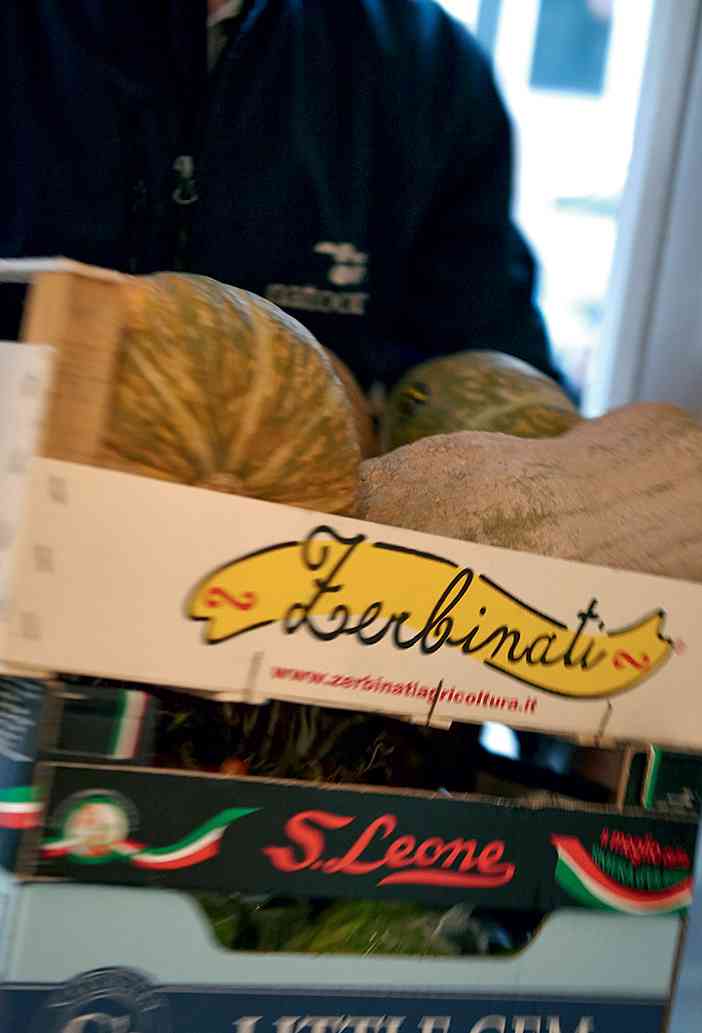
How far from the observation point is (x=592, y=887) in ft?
2.69

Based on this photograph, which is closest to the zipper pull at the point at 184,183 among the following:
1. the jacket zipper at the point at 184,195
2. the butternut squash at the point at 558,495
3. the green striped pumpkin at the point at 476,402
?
the jacket zipper at the point at 184,195

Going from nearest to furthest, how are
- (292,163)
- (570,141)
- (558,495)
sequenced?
(558,495), (292,163), (570,141)

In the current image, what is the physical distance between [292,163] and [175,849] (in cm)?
84

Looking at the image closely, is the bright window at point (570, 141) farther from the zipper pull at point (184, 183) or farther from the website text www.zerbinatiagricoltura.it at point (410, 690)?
the website text www.zerbinatiagricoltura.it at point (410, 690)

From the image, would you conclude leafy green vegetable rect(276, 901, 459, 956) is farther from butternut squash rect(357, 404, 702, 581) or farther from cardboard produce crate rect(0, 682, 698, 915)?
butternut squash rect(357, 404, 702, 581)

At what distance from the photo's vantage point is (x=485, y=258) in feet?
4.84

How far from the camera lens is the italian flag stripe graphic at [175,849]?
65 cm

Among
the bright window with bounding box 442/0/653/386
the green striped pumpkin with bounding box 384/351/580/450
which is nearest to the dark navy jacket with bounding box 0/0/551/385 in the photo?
the green striped pumpkin with bounding box 384/351/580/450

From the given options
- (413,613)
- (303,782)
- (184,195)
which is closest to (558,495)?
(413,613)

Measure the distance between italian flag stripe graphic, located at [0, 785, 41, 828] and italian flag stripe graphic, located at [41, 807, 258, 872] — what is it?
0.05ft

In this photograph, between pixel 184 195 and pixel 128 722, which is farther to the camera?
pixel 184 195

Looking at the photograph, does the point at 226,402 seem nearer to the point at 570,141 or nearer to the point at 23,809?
the point at 23,809

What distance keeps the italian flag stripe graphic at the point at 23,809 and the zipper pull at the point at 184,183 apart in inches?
29.7

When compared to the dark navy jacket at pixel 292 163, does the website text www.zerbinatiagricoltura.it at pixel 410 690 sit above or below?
below
